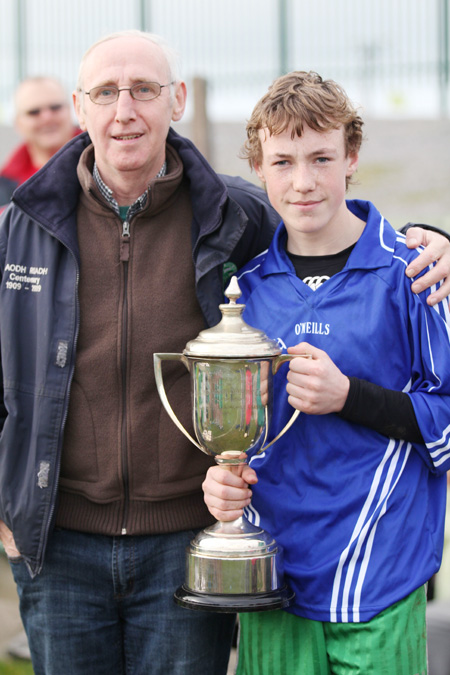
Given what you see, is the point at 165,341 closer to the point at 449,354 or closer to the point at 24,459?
the point at 24,459

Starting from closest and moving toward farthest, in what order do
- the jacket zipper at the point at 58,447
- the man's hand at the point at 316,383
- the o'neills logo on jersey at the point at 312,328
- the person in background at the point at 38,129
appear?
the man's hand at the point at 316,383
the o'neills logo on jersey at the point at 312,328
the jacket zipper at the point at 58,447
the person in background at the point at 38,129

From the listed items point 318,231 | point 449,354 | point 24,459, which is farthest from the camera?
point 24,459

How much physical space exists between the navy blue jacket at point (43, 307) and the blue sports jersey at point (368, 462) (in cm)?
30

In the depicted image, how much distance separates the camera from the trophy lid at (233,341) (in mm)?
2006

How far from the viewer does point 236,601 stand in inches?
81.4

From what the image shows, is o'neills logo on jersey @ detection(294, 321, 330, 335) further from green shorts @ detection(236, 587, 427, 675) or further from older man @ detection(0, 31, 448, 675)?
green shorts @ detection(236, 587, 427, 675)

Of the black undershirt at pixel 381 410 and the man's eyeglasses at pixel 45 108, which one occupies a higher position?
the man's eyeglasses at pixel 45 108

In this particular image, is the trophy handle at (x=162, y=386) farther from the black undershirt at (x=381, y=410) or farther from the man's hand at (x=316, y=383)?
the black undershirt at (x=381, y=410)

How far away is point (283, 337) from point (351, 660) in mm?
766

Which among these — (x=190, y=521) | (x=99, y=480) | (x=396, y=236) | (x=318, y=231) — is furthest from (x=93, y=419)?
(x=396, y=236)

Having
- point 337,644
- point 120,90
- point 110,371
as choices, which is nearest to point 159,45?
point 120,90

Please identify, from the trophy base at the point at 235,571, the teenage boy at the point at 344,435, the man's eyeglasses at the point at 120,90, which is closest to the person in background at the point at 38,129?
the man's eyeglasses at the point at 120,90

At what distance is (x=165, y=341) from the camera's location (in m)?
2.30

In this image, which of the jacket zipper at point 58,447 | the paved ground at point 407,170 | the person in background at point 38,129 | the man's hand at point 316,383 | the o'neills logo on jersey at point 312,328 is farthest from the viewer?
the paved ground at point 407,170
